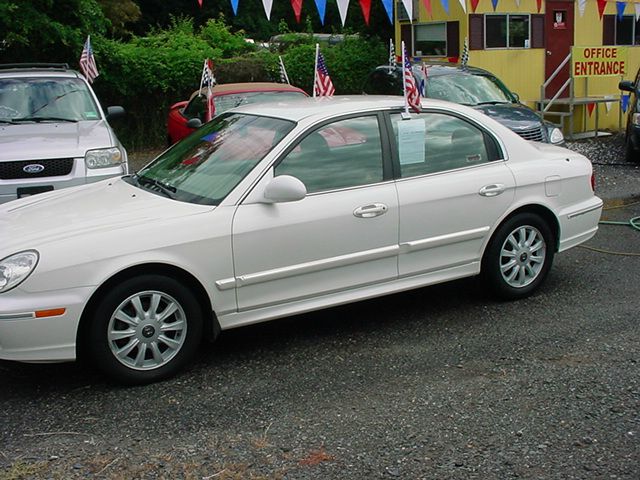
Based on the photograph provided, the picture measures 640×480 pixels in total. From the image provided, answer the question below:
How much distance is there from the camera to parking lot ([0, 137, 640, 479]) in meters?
3.55

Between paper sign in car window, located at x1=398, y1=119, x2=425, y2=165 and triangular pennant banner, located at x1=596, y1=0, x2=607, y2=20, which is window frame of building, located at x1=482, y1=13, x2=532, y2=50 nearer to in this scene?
triangular pennant banner, located at x1=596, y1=0, x2=607, y2=20

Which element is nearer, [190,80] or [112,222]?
[112,222]

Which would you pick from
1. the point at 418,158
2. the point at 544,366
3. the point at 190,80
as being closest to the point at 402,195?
the point at 418,158

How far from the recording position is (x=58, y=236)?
422 centimetres

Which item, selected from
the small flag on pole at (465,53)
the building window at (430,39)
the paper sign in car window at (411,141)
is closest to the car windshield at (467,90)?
the small flag on pole at (465,53)

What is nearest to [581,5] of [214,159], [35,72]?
[35,72]

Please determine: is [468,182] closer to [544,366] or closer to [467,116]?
[467,116]

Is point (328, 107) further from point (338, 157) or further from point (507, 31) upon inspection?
point (507, 31)

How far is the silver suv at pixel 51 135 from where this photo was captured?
23.8 ft

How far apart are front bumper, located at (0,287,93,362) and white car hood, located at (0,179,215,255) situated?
0.96 ft

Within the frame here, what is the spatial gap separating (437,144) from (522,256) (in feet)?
3.62

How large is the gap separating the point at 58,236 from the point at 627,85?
1129 cm

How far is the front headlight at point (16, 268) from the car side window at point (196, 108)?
7.57 meters

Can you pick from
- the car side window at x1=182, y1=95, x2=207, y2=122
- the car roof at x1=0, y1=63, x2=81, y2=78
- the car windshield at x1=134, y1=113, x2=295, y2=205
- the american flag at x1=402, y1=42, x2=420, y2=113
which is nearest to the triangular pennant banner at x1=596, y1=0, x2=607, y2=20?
the car side window at x1=182, y1=95, x2=207, y2=122
